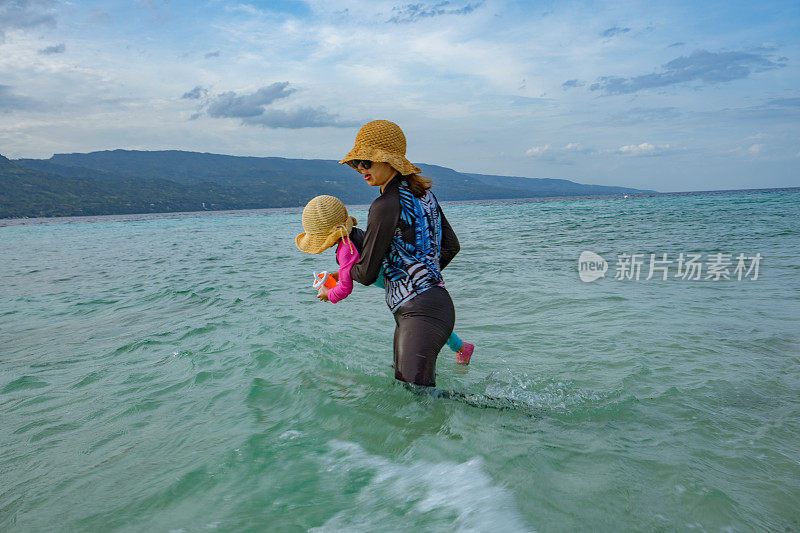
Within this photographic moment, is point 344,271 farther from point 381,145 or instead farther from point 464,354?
point 464,354

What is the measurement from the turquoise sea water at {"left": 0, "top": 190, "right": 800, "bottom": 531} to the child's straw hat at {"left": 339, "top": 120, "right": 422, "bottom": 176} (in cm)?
186

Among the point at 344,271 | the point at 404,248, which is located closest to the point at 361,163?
the point at 404,248

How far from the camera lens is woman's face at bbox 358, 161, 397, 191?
332cm

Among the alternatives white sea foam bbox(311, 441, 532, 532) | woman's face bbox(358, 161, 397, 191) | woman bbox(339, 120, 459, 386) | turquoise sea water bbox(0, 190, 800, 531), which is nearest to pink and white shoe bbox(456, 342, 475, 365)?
turquoise sea water bbox(0, 190, 800, 531)

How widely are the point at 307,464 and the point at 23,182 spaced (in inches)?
6883

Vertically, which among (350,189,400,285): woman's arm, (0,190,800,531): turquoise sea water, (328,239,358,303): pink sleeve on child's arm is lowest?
(0,190,800,531): turquoise sea water

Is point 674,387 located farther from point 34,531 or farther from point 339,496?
point 34,531

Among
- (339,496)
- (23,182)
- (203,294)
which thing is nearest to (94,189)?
(23,182)

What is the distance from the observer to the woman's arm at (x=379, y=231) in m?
3.13

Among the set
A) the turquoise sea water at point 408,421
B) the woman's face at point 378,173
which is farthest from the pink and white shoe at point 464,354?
the woman's face at point 378,173

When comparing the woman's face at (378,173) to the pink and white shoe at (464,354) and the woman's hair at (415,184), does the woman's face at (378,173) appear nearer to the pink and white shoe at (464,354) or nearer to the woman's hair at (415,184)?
the woman's hair at (415,184)

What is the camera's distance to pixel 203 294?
10672mm

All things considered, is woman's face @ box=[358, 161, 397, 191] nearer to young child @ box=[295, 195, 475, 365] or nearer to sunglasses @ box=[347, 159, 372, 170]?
sunglasses @ box=[347, 159, 372, 170]

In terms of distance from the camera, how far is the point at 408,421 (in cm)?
374
